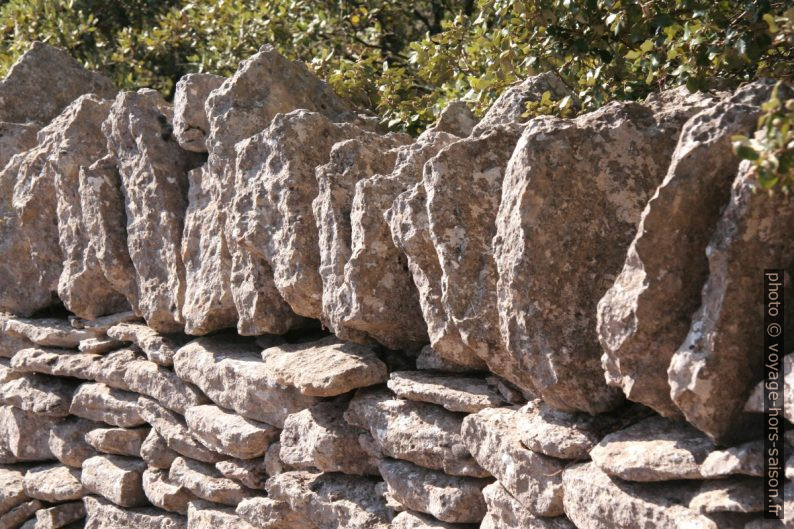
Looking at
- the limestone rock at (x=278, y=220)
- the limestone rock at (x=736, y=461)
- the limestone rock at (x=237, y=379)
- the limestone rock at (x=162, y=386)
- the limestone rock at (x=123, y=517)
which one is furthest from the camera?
the limestone rock at (x=123, y=517)

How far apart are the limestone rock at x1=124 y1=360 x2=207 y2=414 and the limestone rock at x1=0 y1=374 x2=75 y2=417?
63cm

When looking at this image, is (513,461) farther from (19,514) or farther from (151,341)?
(19,514)

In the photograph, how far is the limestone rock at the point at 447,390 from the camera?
312cm

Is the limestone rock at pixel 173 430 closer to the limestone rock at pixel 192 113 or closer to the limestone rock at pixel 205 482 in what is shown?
the limestone rock at pixel 205 482

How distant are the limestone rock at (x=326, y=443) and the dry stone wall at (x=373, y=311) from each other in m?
0.01

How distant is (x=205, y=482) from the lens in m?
4.23

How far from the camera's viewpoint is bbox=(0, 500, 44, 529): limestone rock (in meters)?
5.33

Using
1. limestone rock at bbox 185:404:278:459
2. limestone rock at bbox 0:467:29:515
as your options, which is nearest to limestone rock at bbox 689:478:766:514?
limestone rock at bbox 185:404:278:459

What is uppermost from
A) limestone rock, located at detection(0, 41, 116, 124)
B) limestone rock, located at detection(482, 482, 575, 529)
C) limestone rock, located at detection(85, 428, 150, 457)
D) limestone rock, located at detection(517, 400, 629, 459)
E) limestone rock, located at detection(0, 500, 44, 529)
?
limestone rock, located at detection(0, 41, 116, 124)

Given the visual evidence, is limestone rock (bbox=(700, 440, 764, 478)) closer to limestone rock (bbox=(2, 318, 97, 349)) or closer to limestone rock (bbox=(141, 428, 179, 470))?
limestone rock (bbox=(141, 428, 179, 470))

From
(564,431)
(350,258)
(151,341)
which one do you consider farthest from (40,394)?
(564,431)

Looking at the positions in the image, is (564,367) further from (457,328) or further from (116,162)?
(116,162)

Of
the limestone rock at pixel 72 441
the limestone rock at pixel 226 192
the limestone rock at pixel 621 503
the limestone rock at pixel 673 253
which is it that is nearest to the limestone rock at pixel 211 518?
the limestone rock at pixel 226 192

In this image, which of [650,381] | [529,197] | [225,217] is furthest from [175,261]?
[650,381]
